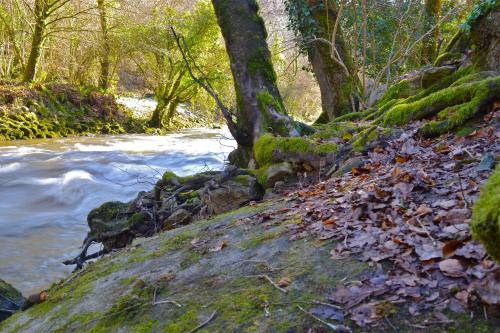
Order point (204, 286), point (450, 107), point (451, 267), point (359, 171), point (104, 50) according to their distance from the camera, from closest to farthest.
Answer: point (451, 267) < point (204, 286) < point (359, 171) < point (450, 107) < point (104, 50)

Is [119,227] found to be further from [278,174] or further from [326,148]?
[326,148]

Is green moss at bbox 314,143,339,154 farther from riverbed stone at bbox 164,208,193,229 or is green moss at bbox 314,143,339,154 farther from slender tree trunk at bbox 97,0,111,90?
slender tree trunk at bbox 97,0,111,90

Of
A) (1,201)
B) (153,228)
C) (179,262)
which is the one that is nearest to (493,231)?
(179,262)

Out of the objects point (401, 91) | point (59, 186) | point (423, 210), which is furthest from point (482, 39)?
point (59, 186)

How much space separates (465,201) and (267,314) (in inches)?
52.7

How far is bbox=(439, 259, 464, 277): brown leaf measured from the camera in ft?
6.29

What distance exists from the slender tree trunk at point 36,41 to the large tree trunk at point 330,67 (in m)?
A: 12.5

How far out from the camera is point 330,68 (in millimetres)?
10688

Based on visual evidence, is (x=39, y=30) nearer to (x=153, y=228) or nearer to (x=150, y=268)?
(x=153, y=228)

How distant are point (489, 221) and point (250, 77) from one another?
6.03 metres

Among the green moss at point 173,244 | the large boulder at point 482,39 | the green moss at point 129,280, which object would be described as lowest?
the green moss at point 129,280

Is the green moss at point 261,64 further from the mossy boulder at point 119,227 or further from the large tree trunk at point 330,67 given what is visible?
the large tree trunk at point 330,67

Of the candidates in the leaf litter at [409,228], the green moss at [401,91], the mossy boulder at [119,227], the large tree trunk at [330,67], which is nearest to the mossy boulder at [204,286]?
the leaf litter at [409,228]

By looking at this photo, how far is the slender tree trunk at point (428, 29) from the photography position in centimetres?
1380
